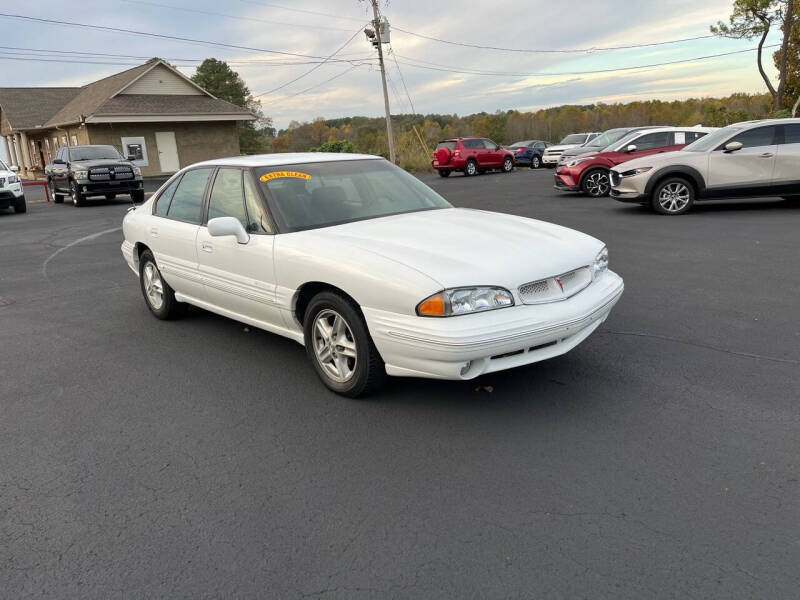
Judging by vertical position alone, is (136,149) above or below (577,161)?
above

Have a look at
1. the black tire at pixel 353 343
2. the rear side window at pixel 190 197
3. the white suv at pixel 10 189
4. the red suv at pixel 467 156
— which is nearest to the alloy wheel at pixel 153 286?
the rear side window at pixel 190 197

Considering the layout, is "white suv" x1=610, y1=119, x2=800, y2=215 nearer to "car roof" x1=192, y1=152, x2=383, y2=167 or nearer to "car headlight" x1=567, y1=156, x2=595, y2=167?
"car headlight" x1=567, y1=156, x2=595, y2=167

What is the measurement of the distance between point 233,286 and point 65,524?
7.26ft

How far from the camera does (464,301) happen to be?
3.48 m

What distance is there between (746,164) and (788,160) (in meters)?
0.65

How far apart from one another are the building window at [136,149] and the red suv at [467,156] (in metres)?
16.9

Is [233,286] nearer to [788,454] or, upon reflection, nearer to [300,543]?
[300,543]

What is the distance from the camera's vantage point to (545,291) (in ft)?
12.3

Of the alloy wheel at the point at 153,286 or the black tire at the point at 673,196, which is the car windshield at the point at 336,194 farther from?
the black tire at the point at 673,196

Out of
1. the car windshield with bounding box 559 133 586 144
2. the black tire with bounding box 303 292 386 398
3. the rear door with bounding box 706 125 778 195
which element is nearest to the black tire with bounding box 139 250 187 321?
the black tire with bounding box 303 292 386 398

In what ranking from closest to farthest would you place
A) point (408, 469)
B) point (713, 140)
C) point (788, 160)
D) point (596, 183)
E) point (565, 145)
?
1. point (408, 469)
2. point (788, 160)
3. point (713, 140)
4. point (596, 183)
5. point (565, 145)

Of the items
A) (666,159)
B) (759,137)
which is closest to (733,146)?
(759,137)

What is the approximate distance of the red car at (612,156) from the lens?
14555mm

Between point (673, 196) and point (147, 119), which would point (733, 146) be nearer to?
point (673, 196)
